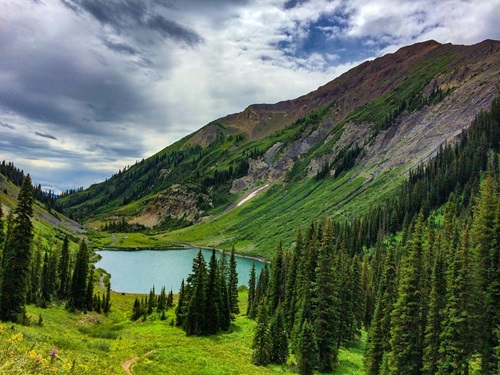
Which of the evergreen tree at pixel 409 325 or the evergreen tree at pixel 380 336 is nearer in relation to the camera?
the evergreen tree at pixel 409 325

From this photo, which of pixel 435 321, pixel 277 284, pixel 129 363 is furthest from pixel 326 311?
pixel 129 363

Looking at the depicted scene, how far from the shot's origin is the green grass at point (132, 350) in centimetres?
1585

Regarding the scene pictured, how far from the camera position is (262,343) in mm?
43281

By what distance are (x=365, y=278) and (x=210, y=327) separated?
46.7 m

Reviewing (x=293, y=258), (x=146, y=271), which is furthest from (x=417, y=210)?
(x=146, y=271)

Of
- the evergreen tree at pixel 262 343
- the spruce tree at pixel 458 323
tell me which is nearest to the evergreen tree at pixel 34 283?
the evergreen tree at pixel 262 343

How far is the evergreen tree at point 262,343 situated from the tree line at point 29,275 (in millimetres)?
30010

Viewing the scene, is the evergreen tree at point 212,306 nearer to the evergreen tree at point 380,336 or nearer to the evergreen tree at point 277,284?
the evergreen tree at point 277,284

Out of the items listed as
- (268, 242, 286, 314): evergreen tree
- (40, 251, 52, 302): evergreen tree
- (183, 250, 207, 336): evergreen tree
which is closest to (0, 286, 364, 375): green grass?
(183, 250, 207, 336): evergreen tree

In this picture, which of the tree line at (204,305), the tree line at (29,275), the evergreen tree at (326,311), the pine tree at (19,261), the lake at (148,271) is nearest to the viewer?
the pine tree at (19,261)

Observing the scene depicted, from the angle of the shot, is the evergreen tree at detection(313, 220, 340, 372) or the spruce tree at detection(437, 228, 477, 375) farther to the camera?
the evergreen tree at detection(313, 220, 340, 372)

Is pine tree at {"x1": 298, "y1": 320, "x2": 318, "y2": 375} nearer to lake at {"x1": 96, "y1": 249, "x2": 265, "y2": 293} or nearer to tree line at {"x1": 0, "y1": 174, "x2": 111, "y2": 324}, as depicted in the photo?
tree line at {"x1": 0, "y1": 174, "x2": 111, "y2": 324}

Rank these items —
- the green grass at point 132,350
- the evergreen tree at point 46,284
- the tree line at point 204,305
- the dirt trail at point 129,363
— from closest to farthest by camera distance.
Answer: the green grass at point 132,350, the dirt trail at point 129,363, the tree line at point 204,305, the evergreen tree at point 46,284

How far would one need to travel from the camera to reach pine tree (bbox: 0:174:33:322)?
141 feet
